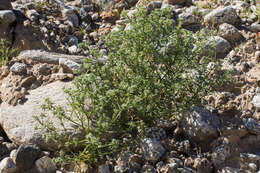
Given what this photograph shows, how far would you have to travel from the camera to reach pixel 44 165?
389 cm

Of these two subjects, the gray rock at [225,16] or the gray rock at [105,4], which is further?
the gray rock at [105,4]

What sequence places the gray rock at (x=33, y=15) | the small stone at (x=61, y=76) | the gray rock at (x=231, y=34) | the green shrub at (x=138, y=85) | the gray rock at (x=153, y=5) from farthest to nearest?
1. the gray rock at (x=153, y=5)
2. the gray rock at (x=33, y=15)
3. the gray rock at (x=231, y=34)
4. the small stone at (x=61, y=76)
5. the green shrub at (x=138, y=85)

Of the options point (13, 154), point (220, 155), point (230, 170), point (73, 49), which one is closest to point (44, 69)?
point (73, 49)

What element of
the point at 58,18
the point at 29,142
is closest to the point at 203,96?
the point at 29,142

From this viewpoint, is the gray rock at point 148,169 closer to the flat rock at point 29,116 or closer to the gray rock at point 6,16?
the flat rock at point 29,116

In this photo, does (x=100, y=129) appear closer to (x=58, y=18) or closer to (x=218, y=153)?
(x=218, y=153)

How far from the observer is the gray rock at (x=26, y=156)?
391cm

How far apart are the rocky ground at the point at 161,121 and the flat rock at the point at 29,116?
0.04ft

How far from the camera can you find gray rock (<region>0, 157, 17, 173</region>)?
386cm

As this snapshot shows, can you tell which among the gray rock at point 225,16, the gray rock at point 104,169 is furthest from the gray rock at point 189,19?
the gray rock at point 104,169

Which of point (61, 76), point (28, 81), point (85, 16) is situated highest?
point (85, 16)

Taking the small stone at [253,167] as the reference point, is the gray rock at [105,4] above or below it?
above

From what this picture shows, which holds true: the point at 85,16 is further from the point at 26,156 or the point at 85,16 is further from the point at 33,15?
the point at 26,156

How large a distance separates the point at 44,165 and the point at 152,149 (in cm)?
126
